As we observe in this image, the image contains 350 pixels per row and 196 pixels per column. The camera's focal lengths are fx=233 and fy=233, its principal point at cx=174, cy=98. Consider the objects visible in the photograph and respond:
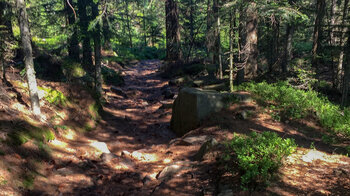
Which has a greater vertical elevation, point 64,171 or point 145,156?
point 64,171

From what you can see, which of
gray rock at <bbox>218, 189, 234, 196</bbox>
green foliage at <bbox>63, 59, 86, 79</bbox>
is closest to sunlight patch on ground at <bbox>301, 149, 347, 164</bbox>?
gray rock at <bbox>218, 189, 234, 196</bbox>

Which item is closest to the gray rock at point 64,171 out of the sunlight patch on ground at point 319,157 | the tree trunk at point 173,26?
the sunlight patch on ground at point 319,157

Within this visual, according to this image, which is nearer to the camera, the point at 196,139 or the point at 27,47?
the point at 27,47

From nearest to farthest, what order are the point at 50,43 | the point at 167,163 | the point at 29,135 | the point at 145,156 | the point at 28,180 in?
the point at 28,180
the point at 29,135
the point at 167,163
the point at 145,156
the point at 50,43

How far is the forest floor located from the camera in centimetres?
438

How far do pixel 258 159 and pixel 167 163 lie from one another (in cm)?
308

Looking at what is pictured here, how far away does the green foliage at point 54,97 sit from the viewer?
8.80m

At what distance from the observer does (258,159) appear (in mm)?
4375

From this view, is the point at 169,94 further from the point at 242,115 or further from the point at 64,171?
the point at 64,171

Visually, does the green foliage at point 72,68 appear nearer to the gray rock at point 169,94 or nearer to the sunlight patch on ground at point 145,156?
the gray rock at point 169,94

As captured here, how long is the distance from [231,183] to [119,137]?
6.08 m

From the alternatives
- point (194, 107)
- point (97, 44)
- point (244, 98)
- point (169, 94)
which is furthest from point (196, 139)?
point (97, 44)

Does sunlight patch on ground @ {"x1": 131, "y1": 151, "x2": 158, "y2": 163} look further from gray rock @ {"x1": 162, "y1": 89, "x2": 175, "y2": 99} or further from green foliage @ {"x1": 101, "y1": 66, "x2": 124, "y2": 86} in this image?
green foliage @ {"x1": 101, "y1": 66, "x2": 124, "y2": 86}

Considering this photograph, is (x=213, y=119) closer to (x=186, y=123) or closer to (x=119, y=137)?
(x=186, y=123)
